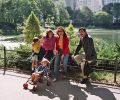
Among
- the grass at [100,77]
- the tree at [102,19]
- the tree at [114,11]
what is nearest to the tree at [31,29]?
the grass at [100,77]

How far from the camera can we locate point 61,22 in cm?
10631

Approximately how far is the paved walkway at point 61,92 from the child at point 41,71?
1.13 feet

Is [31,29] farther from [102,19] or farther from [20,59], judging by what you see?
[102,19]

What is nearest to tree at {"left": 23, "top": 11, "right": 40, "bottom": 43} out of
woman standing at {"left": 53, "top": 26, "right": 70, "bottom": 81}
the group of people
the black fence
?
the black fence

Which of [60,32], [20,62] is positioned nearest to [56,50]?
[60,32]

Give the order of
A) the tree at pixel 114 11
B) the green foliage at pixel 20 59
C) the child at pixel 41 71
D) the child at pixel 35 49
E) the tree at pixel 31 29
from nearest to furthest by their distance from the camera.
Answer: the child at pixel 41 71 < the child at pixel 35 49 < the green foliage at pixel 20 59 < the tree at pixel 31 29 < the tree at pixel 114 11

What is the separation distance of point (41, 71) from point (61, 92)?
0.90 metres

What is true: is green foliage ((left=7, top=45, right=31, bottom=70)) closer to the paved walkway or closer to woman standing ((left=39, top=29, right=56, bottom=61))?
woman standing ((left=39, top=29, right=56, bottom=61))

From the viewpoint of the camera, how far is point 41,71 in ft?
31.9

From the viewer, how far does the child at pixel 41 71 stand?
960 cm

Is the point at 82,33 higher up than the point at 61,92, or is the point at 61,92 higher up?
the point at 82,33

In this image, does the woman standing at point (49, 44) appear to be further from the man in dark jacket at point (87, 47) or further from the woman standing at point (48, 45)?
the man in dark jacket at point (87, 47)

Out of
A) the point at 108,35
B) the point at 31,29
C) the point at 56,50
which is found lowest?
the point at 108,35

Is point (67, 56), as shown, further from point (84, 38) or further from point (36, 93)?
point (36, 93)
